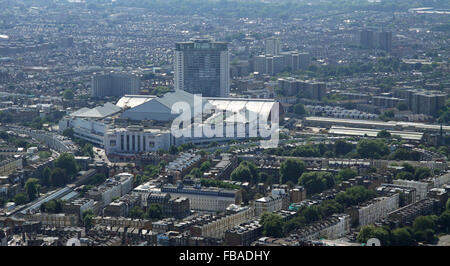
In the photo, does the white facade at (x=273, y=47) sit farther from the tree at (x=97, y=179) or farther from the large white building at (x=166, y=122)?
the tree at (x=97, y=179)

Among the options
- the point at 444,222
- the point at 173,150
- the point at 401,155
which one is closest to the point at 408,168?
the point at 401,155

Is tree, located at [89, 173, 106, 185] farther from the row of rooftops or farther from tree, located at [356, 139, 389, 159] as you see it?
tree, located at [356, 139, 389, 159]

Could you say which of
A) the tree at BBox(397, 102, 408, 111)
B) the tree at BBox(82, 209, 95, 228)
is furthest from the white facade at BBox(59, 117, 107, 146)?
the tree at BBox(397, 102, 408, 111)

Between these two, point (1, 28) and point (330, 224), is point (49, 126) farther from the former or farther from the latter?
point (1, 28)

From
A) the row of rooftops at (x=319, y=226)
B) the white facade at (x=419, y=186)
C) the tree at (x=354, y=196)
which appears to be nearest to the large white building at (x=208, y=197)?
the tree at (x=354, y=196)

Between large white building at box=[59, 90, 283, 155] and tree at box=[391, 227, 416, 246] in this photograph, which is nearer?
tree at box=[391, 227, 416, 246]

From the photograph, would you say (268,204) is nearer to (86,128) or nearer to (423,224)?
(423,224)

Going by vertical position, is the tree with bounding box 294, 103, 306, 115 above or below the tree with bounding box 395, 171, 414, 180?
below
